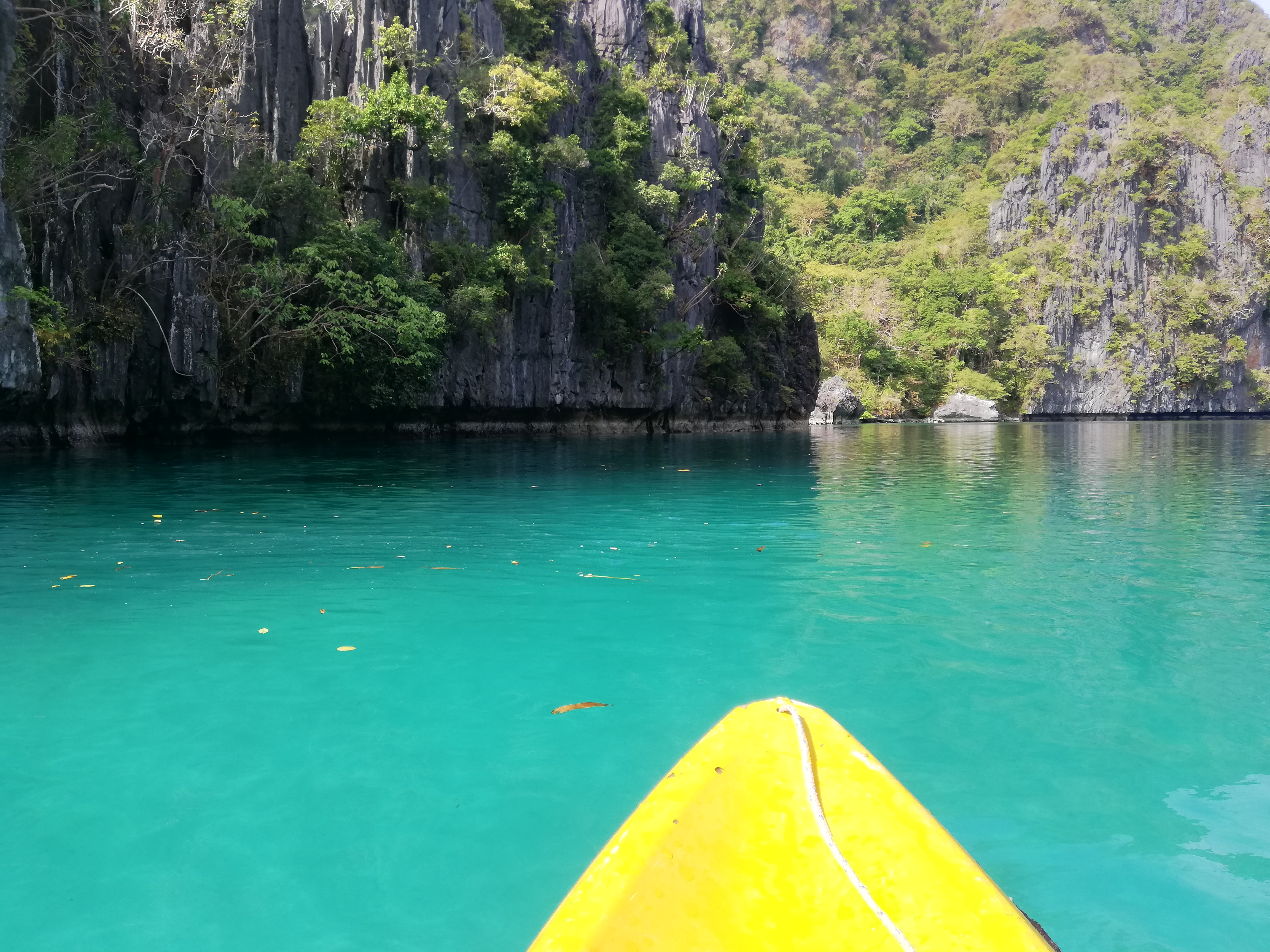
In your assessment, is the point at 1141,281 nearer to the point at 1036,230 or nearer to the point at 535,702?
the point at 1036,230

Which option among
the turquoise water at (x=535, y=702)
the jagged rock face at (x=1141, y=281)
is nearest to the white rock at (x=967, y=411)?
the jagged rock face at (x=1141, y=281)

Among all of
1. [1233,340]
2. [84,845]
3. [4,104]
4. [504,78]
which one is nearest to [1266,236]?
[1233,340]

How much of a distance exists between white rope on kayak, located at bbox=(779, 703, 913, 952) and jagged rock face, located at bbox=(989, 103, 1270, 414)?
192ft

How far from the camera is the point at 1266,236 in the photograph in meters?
59.6

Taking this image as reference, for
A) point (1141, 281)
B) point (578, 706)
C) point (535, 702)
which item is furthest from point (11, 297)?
point (1141, 281)

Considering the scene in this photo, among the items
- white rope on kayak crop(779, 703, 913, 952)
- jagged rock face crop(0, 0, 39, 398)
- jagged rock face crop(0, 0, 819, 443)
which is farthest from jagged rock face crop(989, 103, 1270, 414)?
white rope on kayak crop(779, 703, 913, 952)

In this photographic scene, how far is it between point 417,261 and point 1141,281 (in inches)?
2108

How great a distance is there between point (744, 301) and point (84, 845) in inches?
1251

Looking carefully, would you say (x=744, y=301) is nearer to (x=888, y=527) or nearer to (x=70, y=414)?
(x=70, y=414)

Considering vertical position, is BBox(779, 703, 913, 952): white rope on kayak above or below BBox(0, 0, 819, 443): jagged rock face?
below

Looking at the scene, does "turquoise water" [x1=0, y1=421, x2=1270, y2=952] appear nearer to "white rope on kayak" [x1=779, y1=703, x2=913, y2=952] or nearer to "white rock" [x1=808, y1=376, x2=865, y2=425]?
"white rope on kayak" [x1=779, y1=703, x2=913, y2=952]

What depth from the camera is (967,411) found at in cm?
4800

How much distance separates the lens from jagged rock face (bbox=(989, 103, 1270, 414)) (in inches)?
2217

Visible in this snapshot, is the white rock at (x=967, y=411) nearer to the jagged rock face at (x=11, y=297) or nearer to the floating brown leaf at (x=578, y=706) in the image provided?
the jagged rock face at (x=11, y=297)
